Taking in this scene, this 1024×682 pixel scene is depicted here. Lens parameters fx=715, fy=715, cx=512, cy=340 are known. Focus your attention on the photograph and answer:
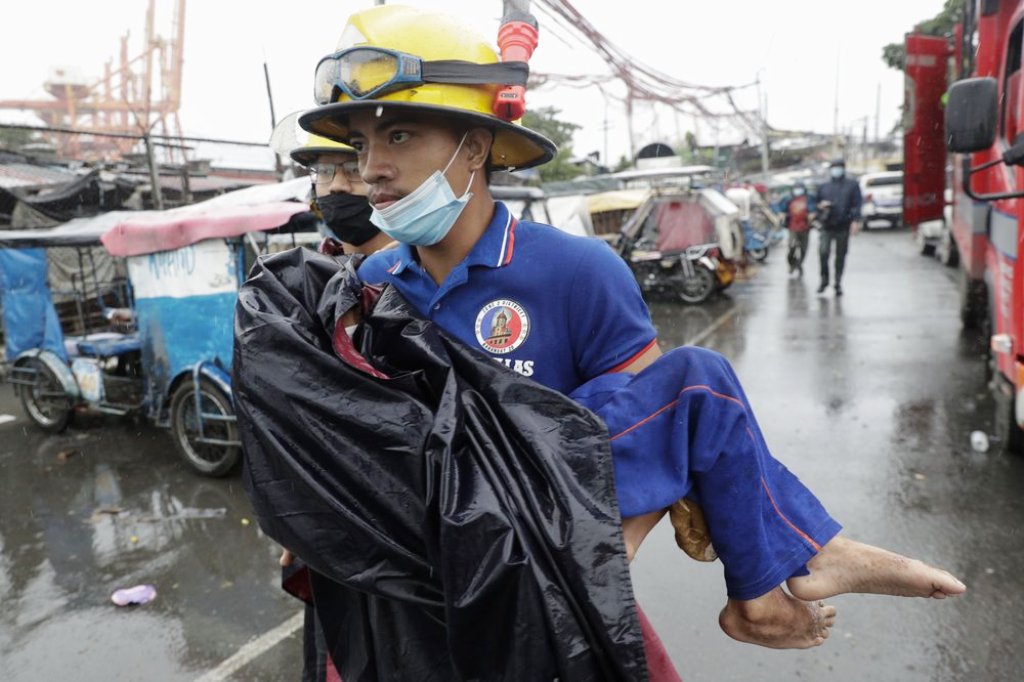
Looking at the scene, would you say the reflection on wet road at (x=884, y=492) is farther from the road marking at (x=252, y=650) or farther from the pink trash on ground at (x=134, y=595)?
the pink trash on ground at (x=134, y=595)

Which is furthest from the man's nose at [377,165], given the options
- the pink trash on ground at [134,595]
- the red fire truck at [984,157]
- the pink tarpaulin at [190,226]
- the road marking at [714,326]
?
the road marking at [714,326]

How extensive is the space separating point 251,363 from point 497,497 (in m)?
0.49

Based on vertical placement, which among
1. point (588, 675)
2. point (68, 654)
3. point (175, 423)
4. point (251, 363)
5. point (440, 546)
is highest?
point (251, 363)

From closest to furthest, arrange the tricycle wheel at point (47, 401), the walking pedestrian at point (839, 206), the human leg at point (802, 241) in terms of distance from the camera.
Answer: the tricycle wheel at point (47, 401) < the walking pedestrian at point (839, 206) < the human leg at point (802, 241)

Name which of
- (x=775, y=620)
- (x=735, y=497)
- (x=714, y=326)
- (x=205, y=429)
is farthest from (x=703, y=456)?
(x=714, y=326)

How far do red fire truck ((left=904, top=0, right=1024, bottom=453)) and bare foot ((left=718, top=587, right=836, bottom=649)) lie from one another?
250 centimetres

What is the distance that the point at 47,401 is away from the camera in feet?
21.0

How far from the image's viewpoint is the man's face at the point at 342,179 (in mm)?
2574

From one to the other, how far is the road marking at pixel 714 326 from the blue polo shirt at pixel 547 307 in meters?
7.08

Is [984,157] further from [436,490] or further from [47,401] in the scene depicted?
[47,401]

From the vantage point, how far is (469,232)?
5.00 ft

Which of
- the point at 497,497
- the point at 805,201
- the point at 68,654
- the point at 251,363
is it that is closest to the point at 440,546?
the point at 497,497

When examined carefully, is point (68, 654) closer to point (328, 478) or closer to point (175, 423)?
point (175, 423)

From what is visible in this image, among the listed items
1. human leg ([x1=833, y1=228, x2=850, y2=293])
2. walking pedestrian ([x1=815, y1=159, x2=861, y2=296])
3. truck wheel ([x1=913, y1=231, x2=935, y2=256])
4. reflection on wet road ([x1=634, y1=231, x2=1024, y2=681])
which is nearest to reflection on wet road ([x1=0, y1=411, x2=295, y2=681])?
reflection on wet road ([x1=634, y1=231, x2=1024, y2=681])
